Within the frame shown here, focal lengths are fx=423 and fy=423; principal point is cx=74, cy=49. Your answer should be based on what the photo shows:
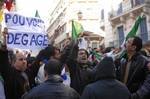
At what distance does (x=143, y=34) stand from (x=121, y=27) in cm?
526

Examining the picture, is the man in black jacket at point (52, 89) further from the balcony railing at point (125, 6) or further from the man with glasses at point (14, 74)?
the balcony railing at point (125, 6)

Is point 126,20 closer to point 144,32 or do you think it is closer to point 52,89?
point 144,32

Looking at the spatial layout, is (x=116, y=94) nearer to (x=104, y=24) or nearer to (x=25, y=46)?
(x=25, y=46)

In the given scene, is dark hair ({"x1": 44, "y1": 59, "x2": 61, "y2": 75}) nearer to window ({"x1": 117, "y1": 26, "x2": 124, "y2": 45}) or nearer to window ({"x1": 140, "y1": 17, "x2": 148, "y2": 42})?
window ({"x1": 140, "y1": 17, "x2": 148, "y2": 42})

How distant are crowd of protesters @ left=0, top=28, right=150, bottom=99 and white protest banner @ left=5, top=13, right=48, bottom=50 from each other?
1.07m

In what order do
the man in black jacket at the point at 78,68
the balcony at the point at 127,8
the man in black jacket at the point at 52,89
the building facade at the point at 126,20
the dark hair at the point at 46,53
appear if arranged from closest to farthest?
the man in black jacket at the point at 52,89, the man in black jacket at the point at 78,68, the dark hair at the point at 46,53, the building facade at the point at 126,20, the balcony at the point at 127,8

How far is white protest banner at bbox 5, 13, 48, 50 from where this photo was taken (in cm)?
759

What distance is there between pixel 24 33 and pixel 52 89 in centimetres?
366

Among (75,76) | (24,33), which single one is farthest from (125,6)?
(75,76)

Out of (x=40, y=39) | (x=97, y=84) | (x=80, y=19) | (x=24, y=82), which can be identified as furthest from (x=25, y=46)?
(x=80, y=19)

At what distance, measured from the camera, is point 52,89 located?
14.3ft

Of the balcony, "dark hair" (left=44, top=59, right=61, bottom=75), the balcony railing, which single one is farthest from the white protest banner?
the balcony railing

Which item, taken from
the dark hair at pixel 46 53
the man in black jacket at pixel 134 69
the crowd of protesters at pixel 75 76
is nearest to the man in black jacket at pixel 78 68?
the crowd of protesters at pixel 75 76

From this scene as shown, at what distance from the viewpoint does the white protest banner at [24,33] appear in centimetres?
759
